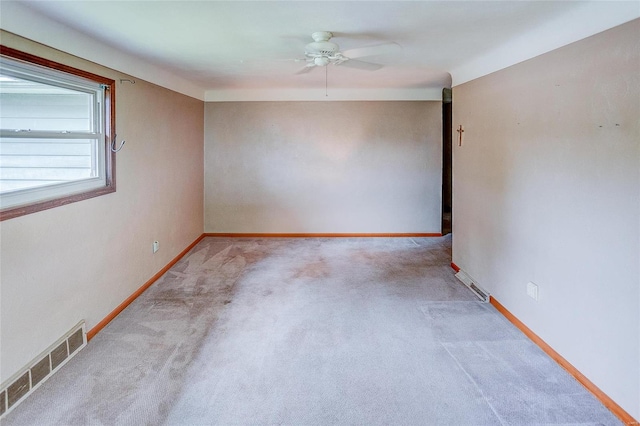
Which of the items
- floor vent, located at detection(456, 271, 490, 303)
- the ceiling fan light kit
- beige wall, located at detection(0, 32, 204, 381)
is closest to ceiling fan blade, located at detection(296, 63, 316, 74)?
the ceiling fan light kit

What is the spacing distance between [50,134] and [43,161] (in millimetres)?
181

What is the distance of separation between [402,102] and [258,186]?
262cm

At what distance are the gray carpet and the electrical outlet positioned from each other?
31 cm

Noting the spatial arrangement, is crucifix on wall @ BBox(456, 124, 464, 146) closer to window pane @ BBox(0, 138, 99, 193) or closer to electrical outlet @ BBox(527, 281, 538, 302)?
electrical outlet @ BBox(527, 281, 538, 302)

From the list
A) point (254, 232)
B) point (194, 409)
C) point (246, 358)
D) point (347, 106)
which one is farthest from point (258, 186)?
point (194, 409)

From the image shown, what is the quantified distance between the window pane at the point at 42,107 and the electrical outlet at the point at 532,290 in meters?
3.52

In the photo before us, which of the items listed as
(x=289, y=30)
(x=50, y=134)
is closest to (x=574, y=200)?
(x=289, y=30)

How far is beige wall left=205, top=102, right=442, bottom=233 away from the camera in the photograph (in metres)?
5.82

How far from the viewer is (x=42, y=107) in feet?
7.95

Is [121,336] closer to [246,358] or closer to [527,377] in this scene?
[246,358]

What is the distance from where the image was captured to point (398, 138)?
231 inches

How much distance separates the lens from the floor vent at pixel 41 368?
6.44 feet

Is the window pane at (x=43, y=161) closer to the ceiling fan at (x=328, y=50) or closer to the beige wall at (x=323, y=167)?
the ceiling fan at (x=328, y=50)

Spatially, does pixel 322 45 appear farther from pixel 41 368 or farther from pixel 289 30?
pixel 41 368
